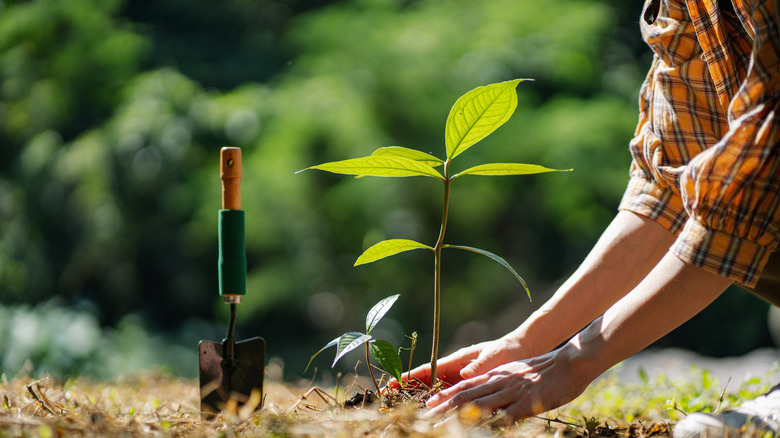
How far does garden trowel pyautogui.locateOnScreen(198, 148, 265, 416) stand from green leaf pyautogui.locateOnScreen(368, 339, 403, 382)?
23 centimetres

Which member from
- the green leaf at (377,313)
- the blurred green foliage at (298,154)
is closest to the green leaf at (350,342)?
the green leaf at (377,313)

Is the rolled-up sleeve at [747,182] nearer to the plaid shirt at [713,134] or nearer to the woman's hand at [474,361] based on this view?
the plaid shirt at [713,134]

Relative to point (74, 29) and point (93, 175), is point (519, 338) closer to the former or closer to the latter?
point (93, 175)

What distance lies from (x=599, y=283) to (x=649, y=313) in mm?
252

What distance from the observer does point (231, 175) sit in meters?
1.13

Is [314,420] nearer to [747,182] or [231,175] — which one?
[231,175]

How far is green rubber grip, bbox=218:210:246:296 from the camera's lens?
3.72 feet

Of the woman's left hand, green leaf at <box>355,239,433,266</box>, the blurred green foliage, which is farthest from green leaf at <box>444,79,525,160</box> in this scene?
the blurred green foliage

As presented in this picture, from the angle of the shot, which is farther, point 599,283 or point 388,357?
point 599,283

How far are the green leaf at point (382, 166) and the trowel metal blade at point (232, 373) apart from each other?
38 centimetres

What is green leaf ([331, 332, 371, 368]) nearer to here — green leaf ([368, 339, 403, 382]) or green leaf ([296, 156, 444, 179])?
green leaf ([368, 339, 403, 382])

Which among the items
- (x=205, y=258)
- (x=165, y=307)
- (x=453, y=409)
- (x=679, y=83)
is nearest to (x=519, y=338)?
(x=453, y=409)

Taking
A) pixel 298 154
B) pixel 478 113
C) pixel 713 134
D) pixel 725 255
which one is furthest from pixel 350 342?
pixel 298 154

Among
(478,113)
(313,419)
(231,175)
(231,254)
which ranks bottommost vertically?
(313,419)
